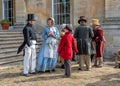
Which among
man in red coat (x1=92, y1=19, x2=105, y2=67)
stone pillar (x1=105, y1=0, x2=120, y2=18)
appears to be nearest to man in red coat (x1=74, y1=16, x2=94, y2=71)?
man in red coat (x1=92, y1=19, x2=105, y2=67)

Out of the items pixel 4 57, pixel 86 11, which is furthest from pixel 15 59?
pixel 86 11

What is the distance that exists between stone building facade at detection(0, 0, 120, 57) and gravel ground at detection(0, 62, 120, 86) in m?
3.95

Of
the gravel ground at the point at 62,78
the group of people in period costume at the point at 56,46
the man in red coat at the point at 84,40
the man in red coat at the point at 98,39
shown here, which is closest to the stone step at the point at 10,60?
the gravel ground at the point at 62,78

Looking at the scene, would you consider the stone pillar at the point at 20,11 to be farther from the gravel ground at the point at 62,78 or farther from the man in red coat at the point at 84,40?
the man in red coat at the point at 84,40

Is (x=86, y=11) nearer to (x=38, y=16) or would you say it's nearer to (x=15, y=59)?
(x=38, y=16)

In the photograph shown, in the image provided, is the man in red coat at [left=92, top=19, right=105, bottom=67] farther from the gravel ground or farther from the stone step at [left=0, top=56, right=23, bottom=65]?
the stone step at [left=0, top=56, right=23, bottom=65]

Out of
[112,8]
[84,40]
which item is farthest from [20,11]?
[84,40]

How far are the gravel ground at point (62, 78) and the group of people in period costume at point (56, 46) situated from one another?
324 millimetres

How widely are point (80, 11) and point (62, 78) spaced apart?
7042 mm

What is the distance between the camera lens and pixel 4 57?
1220 centimetres

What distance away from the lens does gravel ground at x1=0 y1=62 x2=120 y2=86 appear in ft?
29.2

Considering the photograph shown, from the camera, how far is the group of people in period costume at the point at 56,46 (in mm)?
9789

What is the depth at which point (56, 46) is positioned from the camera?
10586 mm

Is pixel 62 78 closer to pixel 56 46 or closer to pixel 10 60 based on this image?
pixel 56 46
